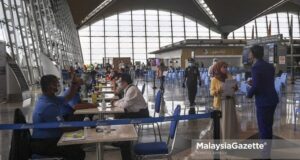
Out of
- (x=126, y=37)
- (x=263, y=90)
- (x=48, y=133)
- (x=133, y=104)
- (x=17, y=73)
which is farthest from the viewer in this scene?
(x=126, y=37)

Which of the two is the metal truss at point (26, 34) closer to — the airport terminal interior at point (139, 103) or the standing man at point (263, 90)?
the airport terminal interior at point (139, 103)

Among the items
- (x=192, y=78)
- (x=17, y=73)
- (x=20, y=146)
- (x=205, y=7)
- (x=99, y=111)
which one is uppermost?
(x=205, y=7)

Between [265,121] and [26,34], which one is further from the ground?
[26,34]

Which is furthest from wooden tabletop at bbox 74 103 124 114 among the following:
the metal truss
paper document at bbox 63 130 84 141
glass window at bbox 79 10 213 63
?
glass window at bbox 79 10 213 63

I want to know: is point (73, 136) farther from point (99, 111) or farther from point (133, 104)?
point (133, 104)

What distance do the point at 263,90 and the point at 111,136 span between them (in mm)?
2323

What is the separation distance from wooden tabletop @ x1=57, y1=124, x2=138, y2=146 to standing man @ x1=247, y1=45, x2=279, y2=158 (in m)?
1.87

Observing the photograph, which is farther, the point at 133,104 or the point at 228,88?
the point at 133,104

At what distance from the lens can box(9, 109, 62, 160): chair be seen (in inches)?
151

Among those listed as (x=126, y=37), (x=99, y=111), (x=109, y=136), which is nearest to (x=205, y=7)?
(x=126, y=37)

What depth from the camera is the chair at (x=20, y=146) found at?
3.84m

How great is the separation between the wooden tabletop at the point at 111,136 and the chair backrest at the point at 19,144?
0.45m

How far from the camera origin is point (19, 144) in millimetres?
3859

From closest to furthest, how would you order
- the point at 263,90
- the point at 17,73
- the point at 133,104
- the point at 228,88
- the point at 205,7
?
the point at 263,90
the point at 228,88
the point at 133,104
the point at 17,73
the point at 205,7
